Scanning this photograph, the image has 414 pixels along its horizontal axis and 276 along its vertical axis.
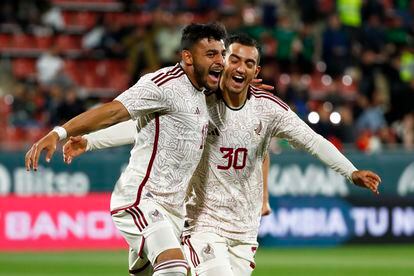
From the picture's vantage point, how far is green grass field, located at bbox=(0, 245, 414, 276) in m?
13.3

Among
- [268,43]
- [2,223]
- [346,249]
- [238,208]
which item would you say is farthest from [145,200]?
[268,43]

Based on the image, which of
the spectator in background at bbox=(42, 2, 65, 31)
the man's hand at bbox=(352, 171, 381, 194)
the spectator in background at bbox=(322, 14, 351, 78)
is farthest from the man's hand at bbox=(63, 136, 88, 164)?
the spectator in background at bbox=(322, 14, 351, 78)

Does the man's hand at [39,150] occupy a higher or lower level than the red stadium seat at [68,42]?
lower

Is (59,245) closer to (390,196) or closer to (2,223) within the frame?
(2,223)

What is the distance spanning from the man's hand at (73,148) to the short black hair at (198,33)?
975 millimetres

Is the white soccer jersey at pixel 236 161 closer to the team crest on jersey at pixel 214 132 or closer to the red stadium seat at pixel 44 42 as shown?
the team crest on jersey at pixel 214 132

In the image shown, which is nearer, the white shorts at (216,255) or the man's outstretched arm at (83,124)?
the man's outstretched arm at (83,124)

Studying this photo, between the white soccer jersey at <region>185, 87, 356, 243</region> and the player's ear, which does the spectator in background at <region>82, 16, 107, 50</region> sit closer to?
the white soccer jersey at <region>185, 87, 356, 243</region>

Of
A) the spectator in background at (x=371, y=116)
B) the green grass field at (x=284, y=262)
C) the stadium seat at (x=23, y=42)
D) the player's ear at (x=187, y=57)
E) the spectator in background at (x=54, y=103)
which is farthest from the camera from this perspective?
the stadium seat at (x=23, y=42)

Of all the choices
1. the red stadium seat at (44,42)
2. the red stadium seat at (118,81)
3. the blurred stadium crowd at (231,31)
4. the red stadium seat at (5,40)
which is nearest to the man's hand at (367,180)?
the blurred stadium crowd at (231,31)

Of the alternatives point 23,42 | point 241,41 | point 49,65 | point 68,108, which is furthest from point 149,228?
point 23,42

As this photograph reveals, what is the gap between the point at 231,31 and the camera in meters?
19.2

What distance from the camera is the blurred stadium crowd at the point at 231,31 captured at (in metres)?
18.6

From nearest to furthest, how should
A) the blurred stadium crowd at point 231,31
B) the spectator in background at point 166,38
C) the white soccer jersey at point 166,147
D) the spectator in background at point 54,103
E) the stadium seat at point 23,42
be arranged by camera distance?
the white soccer jersey at point 166,147
the spectator in background at point 54,103
the blurred stadium crowd at point 231,31
the spectator in background at point 166,38
the stadium seat at point 23,42
